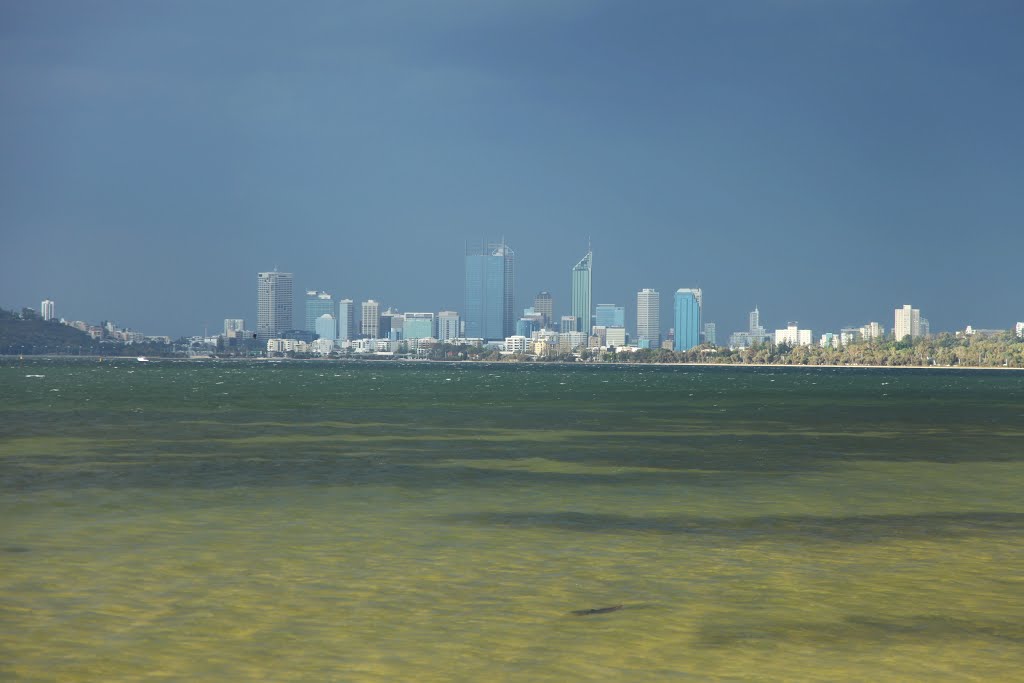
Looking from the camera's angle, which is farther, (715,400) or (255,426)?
(715,400)

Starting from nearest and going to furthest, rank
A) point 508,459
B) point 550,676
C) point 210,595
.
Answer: point 550,676 < point 210,595 < point 508,459

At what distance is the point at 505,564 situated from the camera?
2309 centimetres

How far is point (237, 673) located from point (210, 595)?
479 cm

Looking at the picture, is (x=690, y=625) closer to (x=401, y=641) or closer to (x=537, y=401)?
(x=401, y=641)

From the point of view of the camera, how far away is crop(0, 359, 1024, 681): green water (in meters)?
16.1

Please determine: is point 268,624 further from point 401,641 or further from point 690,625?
point 690,625

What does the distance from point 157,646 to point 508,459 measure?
103 ft

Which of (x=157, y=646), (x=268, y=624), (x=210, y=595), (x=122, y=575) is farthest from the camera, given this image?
(x=122, y=575)

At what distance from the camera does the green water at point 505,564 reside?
1612 centimetres

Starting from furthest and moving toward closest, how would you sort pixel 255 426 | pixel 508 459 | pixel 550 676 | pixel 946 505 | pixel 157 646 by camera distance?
pixel 255 426 → pixel 508 459 → pixel 946 505 → pixel 157 646 → pixel 550 676

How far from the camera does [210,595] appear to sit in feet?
64.8

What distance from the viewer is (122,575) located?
2144cm

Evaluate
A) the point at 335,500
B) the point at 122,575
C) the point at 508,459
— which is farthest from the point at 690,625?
the point at 508,459

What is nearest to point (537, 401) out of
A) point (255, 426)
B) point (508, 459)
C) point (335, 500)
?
point (255, 426)
